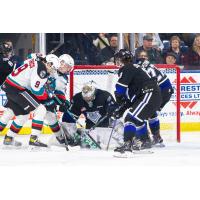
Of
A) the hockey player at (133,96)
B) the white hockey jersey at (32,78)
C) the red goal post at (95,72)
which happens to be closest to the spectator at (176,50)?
Result: the red goal post at (95,72)

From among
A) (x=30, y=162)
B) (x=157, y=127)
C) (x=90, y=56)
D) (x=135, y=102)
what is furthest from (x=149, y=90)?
(x=90, y=56)

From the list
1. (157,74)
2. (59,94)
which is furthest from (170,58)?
(59,94)

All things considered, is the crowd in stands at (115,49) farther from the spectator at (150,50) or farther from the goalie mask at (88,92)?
the goalie mask at (88,92)

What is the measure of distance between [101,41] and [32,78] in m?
2.79

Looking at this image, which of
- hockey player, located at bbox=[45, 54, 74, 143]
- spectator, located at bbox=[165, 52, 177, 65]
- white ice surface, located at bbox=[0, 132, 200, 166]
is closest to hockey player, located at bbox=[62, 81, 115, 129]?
hockey player, located at bbox=[45, 54, 74, 143]

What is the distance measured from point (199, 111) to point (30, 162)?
3026 mm

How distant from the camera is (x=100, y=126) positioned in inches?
327

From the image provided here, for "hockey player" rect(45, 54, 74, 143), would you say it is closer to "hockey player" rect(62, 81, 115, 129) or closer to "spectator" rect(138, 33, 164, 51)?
"hockey player" rect(62, 81, 115, 129)

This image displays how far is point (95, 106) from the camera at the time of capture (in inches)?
324

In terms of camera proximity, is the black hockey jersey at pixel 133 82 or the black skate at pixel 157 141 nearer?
the black hockey jersey at pixel 133 82

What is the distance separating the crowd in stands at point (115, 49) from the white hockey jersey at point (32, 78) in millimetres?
2014

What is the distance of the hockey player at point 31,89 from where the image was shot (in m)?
7.79

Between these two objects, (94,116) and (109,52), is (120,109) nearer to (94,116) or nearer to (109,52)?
(94,116)

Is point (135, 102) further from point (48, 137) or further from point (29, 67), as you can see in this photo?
point (48, 137)
